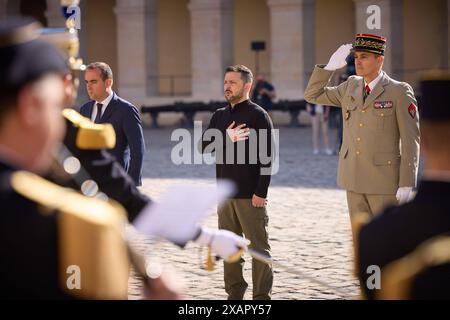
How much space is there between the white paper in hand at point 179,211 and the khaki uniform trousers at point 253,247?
12.2 feet

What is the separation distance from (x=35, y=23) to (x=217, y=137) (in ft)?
14.9

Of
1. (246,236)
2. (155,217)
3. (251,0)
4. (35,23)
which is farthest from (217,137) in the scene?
(251,0)

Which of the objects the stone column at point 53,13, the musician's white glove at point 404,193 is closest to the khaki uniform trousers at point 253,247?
the musician's white glove at point 404,193

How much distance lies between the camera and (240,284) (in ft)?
21.0

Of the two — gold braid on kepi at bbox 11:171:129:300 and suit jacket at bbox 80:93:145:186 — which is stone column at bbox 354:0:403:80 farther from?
gold braid on kepi at bbox 11:171:129:300

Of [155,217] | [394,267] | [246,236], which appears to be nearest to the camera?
[394,267]

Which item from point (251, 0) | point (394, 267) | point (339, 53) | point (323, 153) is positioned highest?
point (251, 0)

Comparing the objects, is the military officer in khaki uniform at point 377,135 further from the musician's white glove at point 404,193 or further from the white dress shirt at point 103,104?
the white dress shirt at point 103,104

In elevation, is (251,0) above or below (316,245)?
above

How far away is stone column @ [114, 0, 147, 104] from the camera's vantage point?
3447cm

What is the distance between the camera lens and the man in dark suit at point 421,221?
2104 mm

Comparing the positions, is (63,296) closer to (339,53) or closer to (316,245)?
(339,53)
